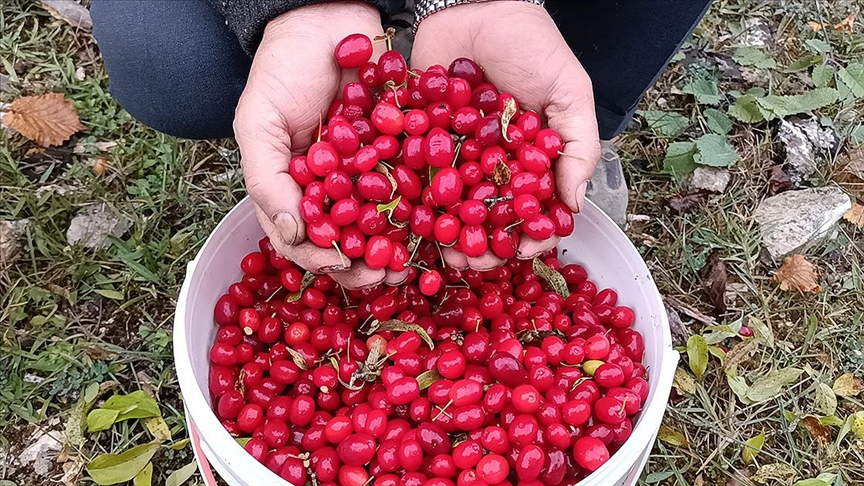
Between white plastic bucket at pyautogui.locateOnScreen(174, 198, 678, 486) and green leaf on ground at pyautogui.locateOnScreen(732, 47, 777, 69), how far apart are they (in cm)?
128

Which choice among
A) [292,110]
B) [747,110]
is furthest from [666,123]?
[292,110]

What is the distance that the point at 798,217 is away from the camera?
2.49 m

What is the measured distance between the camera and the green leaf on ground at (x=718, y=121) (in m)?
2.72

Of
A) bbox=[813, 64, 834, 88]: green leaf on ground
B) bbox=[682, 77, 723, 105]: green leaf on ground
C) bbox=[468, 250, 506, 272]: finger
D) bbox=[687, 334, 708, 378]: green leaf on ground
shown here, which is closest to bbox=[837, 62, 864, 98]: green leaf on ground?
bbox=[813, 64, 834, 88]: green leaf on ground

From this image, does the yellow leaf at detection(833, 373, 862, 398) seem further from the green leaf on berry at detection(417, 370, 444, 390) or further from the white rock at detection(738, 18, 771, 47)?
the white rock at detection(738, 18, 771, 47)

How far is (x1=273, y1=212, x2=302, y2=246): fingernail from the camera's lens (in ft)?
5.03

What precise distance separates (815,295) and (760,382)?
1.33ft

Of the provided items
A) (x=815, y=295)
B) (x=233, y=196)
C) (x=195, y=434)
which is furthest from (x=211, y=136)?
(x=815, y=295)

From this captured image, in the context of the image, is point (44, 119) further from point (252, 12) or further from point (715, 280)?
point (715, 280)

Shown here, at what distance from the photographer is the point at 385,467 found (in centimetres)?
159

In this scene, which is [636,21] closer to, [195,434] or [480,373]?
[480,373]

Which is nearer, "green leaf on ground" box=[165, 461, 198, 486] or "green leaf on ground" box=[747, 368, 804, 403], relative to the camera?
"green leaf on ground" box=[165, 461, 198, 486]

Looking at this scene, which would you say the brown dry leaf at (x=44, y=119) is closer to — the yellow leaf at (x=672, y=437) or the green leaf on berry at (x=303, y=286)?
the green leaf on berry at (x=303, y=286)

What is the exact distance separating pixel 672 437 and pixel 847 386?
1.88 feet
